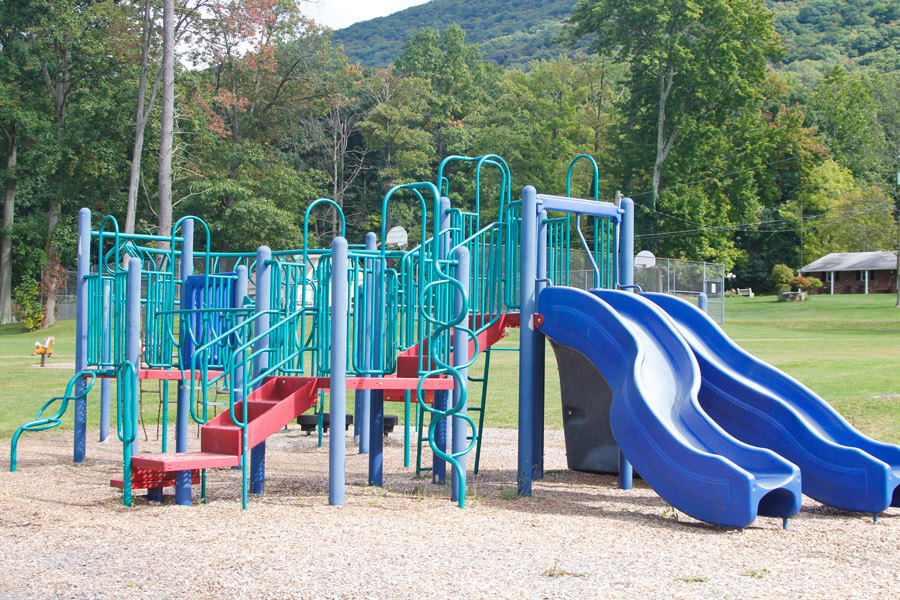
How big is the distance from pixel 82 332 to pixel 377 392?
3.51 m

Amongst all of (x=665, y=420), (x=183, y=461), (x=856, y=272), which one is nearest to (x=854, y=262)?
(x=856, y=272)

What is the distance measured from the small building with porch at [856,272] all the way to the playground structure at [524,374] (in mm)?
60330

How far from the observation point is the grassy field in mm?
13000

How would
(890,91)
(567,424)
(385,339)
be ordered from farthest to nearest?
1. (890,91)
2. (567,424)
3. (385,339)

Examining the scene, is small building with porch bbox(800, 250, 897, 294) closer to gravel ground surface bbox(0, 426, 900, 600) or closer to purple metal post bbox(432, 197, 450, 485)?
purple metal post bbox(432, 197, 450, 485)

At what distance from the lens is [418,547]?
5.33m

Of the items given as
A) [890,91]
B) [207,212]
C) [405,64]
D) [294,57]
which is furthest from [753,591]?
[890,91]

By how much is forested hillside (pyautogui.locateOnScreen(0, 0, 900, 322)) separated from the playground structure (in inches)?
480

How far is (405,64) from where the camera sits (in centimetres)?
7081

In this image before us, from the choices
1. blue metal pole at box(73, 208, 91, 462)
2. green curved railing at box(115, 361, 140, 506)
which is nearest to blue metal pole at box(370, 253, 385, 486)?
green curved railing at box(115, 361, 140, 506)

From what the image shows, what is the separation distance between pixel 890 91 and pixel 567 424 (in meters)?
82.1

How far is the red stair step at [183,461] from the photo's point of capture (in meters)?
→ 6.38

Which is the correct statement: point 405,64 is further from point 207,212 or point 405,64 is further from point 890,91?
point 890,91

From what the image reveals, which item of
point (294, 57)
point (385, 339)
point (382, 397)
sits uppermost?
point (294, 57)
